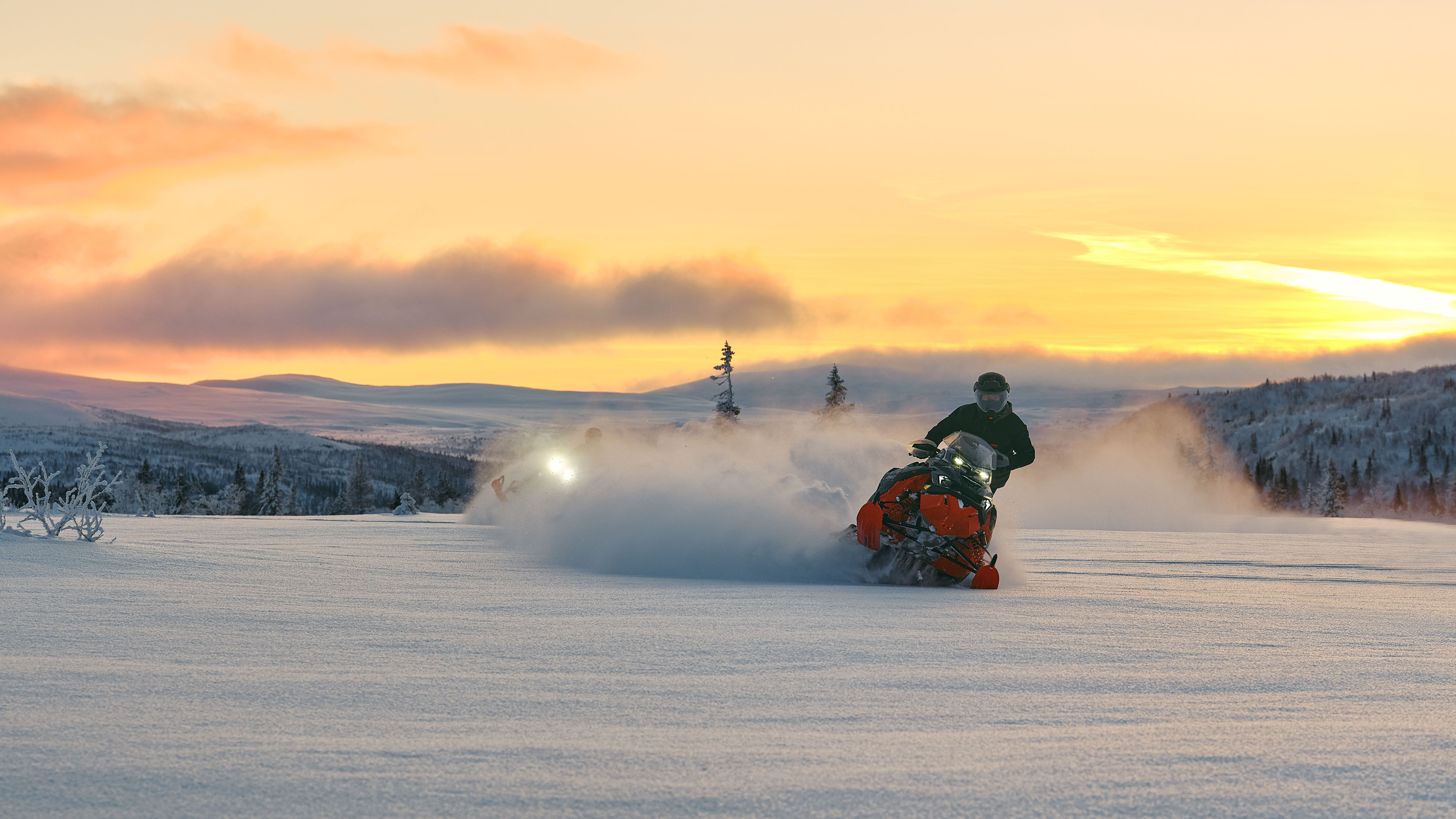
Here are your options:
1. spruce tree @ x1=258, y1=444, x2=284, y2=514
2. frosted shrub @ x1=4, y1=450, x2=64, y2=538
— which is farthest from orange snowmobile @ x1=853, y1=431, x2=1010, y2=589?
spruce tree @ x1=258, y1=444, x2=284, y2=514

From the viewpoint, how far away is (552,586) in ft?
30.0

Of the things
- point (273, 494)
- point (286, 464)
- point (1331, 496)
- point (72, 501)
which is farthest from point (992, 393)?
point (286, 464)

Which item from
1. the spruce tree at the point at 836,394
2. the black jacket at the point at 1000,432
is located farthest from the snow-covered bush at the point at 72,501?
the spruce tree at the point at 836,394

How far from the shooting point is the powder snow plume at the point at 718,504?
11039 mm

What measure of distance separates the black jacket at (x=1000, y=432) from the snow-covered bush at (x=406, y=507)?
2281cm

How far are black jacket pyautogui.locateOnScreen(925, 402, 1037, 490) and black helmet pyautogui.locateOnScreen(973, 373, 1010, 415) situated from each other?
0.08 meters

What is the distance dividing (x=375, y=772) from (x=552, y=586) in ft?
19.3

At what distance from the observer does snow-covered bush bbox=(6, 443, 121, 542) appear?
36.5 ft

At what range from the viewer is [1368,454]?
557 ft

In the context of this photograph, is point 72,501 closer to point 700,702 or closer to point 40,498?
point 40,498

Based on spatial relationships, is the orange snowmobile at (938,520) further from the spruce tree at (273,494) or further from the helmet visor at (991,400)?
the spruce tree at (273,494)

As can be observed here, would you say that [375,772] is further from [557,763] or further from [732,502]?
[732,502]

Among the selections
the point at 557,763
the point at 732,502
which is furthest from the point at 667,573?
the point at 557,763

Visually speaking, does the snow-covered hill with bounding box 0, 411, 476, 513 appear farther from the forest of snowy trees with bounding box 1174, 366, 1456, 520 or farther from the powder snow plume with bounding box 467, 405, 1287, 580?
the forest of snowy trees with bounding box 1174, 366, 1456, 520
